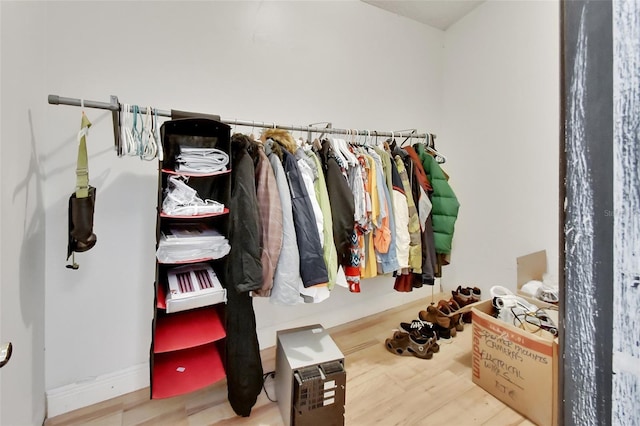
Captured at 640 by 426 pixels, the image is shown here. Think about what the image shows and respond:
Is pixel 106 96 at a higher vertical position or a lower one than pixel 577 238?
higher

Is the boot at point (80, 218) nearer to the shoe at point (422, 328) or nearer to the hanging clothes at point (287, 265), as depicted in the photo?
the hanging clothes at point (287, 265)

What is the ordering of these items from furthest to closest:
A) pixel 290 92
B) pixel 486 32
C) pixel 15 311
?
1. pixel 486 32
2. pixel 290 92
3. pixel 15 311

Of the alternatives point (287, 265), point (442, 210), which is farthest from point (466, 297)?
point (287, 265)

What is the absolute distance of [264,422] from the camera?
4.65 feet

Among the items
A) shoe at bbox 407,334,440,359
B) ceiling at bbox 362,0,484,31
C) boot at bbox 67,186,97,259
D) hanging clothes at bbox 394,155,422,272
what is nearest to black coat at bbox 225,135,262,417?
boot at bbox 67,186,97,259

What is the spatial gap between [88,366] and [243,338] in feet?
3.09

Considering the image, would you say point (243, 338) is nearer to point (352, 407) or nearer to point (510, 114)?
point (352, 407)

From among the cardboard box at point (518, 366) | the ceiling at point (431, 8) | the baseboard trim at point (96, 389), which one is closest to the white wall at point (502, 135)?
the ceiling at point (431, 8)

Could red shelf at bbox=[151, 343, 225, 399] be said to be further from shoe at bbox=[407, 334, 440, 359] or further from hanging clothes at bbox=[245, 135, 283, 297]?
shoe at bbox=[407, 334, 440, 359]

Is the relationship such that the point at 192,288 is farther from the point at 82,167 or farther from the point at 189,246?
the point at 82,167

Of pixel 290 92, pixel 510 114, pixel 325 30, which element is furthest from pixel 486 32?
pixel 290 92

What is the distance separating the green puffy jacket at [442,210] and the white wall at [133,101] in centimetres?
89

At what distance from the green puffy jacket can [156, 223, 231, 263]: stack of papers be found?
134 centimetres

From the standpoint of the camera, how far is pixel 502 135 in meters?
2.38
